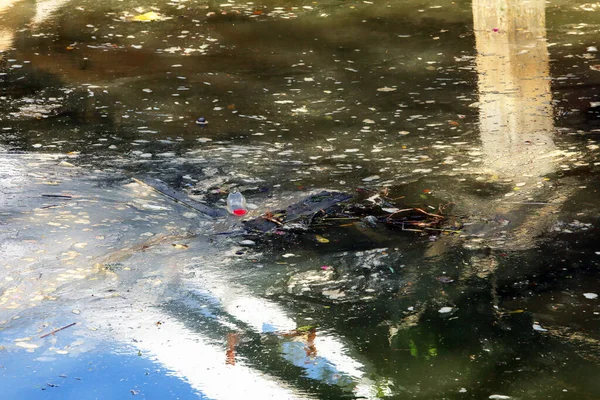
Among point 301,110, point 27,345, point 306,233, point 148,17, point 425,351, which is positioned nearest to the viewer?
point 425,351

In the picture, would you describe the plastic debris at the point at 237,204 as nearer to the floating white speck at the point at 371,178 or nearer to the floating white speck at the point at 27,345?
the floating white speck at the point at 371,178

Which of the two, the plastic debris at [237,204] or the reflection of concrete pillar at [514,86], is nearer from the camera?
the plastic debris at [237,204]

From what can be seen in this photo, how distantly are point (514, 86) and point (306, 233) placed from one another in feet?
13.7

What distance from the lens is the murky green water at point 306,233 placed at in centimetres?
416

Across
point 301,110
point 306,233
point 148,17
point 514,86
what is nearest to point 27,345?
point 306,233

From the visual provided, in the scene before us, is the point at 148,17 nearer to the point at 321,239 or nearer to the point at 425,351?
the point at 321,239

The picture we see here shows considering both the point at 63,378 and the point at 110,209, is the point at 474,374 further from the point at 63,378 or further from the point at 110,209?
the point at 110,209

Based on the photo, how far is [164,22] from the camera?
12.5 meters

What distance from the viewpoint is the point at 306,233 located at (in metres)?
5.64

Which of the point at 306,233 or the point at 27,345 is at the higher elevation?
the point at 27,345

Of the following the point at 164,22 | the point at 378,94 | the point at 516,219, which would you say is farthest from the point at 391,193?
the point at 164,22

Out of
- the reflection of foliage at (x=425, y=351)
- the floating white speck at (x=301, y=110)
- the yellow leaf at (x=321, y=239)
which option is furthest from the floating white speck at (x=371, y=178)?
the reflection of foliage at (x=425, y=351)

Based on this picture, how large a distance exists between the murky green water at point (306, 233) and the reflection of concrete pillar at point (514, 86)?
40 millimetres

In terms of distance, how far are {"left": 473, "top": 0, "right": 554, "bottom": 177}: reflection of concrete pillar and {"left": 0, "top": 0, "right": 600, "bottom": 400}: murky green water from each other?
0.13ft
